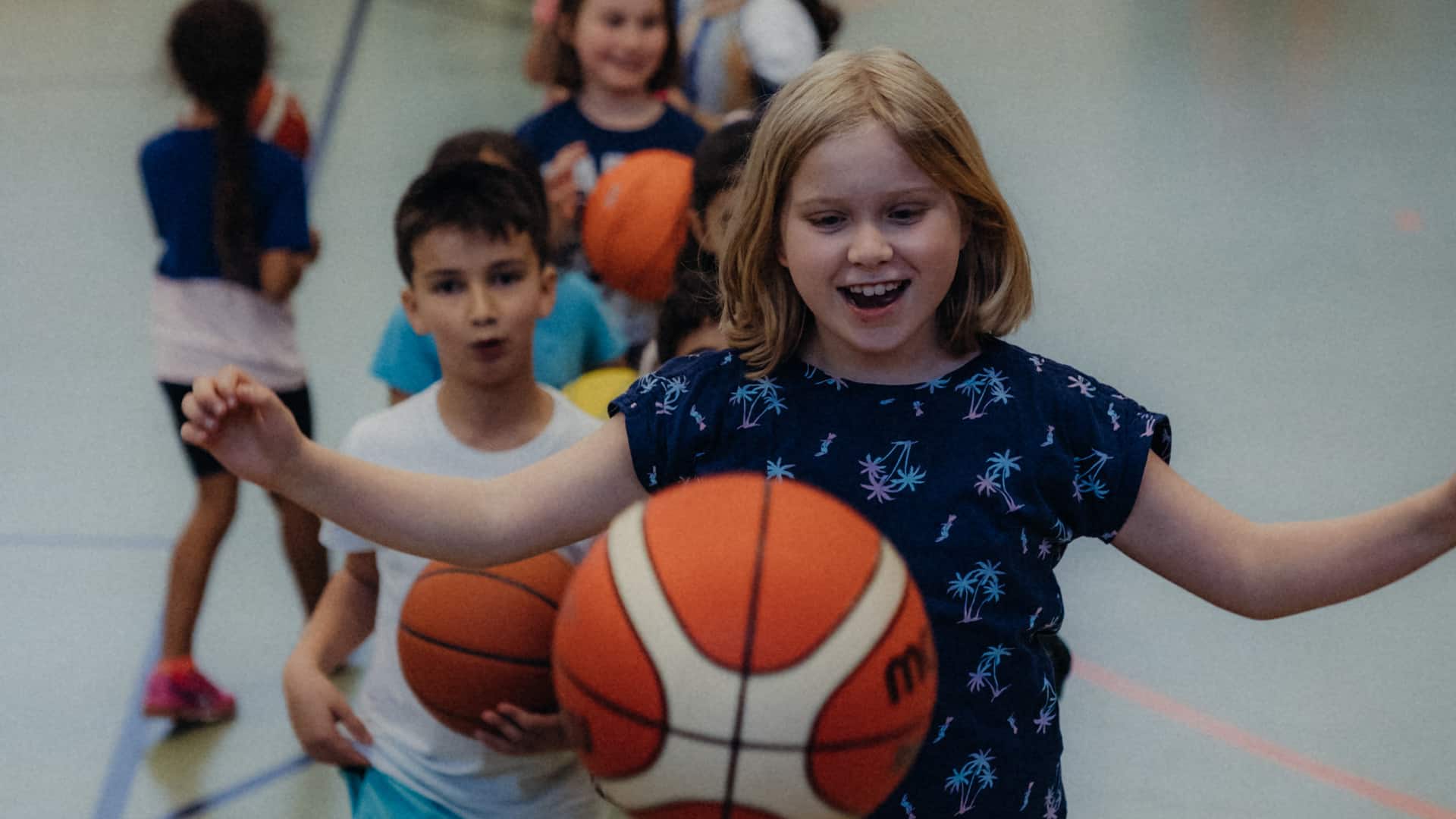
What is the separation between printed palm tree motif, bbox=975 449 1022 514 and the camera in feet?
5.59

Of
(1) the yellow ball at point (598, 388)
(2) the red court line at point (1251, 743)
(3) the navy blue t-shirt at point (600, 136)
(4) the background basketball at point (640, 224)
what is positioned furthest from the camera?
(3) the navy blue t-shirt at point (600, 136)

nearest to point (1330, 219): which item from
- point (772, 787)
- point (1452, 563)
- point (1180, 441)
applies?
point (1180, 441)

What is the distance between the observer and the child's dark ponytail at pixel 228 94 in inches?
140

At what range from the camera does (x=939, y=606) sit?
1693mm

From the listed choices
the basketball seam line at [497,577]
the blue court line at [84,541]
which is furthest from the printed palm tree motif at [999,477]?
the blue court line at [84,541]

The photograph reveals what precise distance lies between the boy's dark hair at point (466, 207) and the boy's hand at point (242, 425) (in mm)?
883

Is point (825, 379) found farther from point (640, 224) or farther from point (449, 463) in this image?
point (640, 224)

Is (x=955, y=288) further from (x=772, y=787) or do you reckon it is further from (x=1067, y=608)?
(x=1067, y=608)

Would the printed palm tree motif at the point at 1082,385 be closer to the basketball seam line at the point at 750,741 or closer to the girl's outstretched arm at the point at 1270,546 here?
the girl's outstretched arm at the point at 1270,546

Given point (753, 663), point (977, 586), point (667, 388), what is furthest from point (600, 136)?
point (753, 663)

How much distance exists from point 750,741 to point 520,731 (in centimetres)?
84

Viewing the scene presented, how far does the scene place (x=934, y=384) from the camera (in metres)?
1.78

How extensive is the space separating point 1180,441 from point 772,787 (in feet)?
11.8

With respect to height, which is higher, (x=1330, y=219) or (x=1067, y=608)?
(x=1330, y=219)
